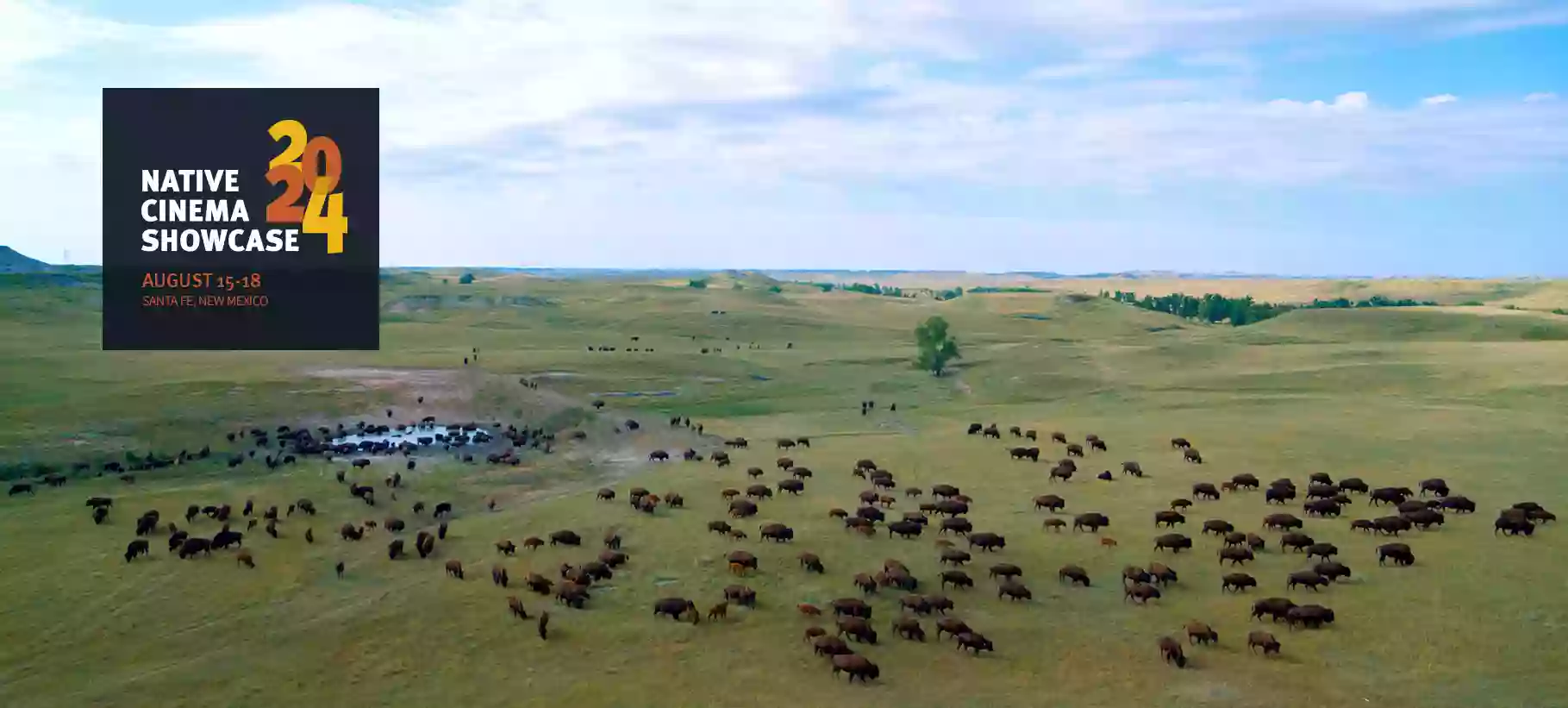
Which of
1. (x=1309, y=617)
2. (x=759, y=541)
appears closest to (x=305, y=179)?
(x=759, y=541)

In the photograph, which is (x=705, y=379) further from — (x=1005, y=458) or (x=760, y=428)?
(x=1005, y=458)

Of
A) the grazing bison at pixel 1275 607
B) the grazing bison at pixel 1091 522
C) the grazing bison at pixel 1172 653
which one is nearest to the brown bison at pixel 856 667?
the grazing bison at pixel 1172 653

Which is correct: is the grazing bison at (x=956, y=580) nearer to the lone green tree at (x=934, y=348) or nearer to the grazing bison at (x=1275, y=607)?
the grazing bison at (x=1275, y=607)

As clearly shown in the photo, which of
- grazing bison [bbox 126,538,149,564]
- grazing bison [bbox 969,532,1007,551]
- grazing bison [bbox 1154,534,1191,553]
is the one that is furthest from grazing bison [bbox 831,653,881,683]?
grazing bison [bbox 126,538,149,564]

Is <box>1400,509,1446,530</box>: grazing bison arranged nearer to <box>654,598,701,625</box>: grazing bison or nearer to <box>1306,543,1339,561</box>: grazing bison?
<box>1306,543,1339,561</box>: grazing bison

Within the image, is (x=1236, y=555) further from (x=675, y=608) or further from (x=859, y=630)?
(x=675, y=608)

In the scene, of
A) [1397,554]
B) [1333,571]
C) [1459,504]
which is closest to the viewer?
[1333,571]
